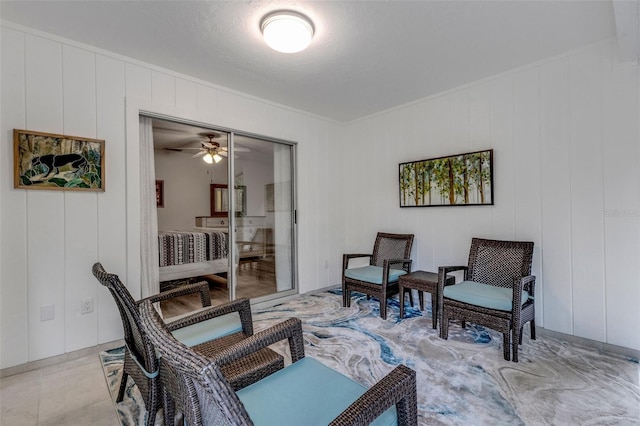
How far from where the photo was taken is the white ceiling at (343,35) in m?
2.03

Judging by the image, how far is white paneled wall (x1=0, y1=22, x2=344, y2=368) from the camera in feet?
7.17

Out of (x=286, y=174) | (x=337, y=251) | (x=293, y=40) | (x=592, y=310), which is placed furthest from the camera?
(x=337, y=251)

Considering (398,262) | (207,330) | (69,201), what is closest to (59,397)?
(207,330)

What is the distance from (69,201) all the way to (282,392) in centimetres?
238

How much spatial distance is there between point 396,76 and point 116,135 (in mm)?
2732

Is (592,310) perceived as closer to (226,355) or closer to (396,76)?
(396,76)

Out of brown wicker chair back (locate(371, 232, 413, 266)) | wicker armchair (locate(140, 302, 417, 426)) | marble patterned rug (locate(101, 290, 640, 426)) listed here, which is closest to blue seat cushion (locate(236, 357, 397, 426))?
wicker armchair (locate(140, 302, 417, 426))

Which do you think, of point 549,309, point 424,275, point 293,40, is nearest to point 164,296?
point 293,40

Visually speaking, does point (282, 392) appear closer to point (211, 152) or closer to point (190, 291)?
point (190, 291)

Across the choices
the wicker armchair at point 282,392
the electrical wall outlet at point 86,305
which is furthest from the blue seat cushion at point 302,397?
the electrical wall outlet at point 86,305

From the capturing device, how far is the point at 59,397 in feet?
6.26

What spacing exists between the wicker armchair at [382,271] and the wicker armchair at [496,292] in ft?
1.96

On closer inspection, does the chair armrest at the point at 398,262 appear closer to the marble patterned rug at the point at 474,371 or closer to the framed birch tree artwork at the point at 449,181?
the marble patterned rug at the point at 474,371

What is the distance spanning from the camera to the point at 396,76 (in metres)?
3.06
